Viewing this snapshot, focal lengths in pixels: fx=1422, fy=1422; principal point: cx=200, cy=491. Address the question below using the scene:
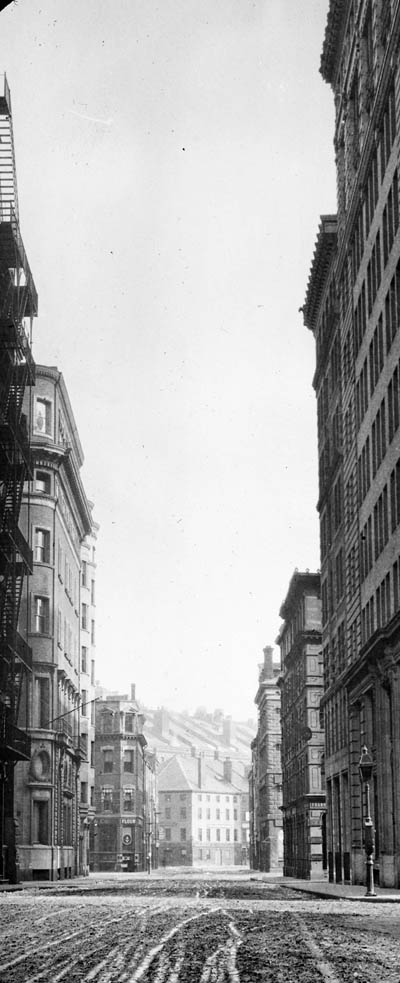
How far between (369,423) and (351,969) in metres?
37.1

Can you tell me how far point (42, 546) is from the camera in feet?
231

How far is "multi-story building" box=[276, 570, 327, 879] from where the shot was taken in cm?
8050

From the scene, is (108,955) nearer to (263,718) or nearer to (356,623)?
(356,623)

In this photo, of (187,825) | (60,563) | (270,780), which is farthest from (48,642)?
(187,825)

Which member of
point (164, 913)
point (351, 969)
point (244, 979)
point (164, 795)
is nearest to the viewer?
point (244, 979)

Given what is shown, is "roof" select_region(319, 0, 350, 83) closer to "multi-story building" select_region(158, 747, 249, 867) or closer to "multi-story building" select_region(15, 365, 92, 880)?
"multi-story building" select_region(15, 365, 92, 880)

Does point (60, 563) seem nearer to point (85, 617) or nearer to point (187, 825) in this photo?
point (85, 617)

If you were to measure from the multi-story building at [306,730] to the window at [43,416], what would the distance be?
19.4 metres

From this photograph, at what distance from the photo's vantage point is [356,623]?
5341cm

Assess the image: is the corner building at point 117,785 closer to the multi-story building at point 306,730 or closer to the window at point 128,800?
the window at point 128,800

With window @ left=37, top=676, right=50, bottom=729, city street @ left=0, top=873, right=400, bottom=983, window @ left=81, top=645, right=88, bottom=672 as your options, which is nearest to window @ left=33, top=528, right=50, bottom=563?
window @ left=37, top=676, right=50, bottom=729

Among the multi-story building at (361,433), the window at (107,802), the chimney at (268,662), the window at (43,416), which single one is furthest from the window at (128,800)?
the window at (43,416)

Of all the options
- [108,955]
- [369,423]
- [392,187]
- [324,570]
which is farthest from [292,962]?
[324,570]

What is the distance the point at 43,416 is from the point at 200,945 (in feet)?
183
